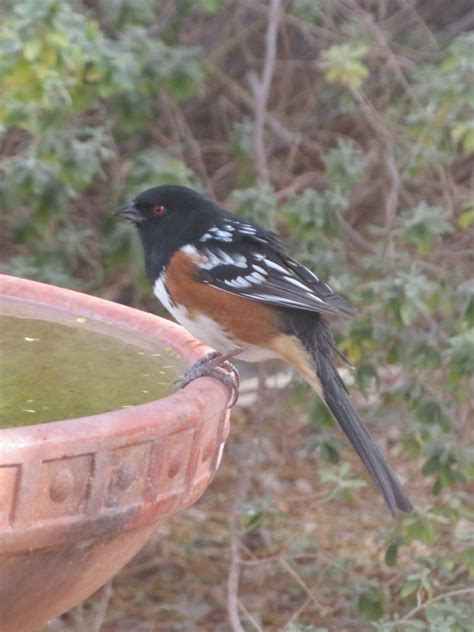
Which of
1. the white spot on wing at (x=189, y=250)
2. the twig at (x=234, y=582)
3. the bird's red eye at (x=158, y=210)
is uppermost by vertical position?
the white spot on wing at (x=189, y=250)

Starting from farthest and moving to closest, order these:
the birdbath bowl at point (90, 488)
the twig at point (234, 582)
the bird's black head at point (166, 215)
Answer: the twig at point (234, 582)
the bird's black head at point (166, 215)
the birdbath bowl at point (90, 488)

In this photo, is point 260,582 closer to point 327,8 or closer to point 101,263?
point 101,263

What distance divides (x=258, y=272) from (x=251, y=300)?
0.28 feet

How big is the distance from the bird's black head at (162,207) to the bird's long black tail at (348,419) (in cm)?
50

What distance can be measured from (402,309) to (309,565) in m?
1.51

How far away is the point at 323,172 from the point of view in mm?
5566

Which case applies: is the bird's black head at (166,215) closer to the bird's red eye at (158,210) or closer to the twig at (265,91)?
the bird's red eye at (158,210)

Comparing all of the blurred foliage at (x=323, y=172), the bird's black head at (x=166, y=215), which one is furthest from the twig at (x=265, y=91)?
the bird's black head at (x=166, y=215)

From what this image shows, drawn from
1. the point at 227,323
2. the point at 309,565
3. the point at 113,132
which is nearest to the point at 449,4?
the point at 113,132

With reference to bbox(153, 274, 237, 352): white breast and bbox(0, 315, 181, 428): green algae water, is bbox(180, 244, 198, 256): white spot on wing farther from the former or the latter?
bbox(0, 315, 181, 428): green algae water

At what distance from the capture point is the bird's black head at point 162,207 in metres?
3.49

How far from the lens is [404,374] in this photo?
172 inches

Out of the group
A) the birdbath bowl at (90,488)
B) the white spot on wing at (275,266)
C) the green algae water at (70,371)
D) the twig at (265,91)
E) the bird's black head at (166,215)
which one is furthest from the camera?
the twig at (265,91)

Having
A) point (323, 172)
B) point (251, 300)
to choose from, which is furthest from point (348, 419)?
Answer: point (323, 172)
